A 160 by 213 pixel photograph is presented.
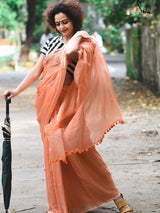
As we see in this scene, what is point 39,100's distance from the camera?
13.8 feet

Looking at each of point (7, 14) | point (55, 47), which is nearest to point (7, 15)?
point (7, 14)

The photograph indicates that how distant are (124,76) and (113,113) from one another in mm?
12643

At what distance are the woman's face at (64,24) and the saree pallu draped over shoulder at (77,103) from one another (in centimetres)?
13

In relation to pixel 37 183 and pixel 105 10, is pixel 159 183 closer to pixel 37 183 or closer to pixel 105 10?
pixel 37 183

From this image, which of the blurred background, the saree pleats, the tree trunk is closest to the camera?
the saree pleats

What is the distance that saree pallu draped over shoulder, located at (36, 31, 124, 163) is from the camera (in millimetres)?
3951

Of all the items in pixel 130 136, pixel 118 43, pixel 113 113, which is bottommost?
pixel 118 43

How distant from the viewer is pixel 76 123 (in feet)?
13.0

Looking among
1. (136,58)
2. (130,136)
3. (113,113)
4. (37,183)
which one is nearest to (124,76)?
(136,58)

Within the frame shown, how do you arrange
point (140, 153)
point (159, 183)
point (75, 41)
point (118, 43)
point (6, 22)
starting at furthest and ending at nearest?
point (118, 43), point (6, 22), point (140, 153), point (159, 183), point (75, 41)

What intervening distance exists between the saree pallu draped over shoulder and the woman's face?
0.41 feet

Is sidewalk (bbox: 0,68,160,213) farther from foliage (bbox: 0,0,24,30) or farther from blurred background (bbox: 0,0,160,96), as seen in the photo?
foliage (bbox: 0,0,24,30)

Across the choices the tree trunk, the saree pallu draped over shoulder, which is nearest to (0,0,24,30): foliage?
the tree trunk

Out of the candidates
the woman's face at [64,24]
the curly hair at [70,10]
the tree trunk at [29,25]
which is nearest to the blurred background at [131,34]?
the tree trunk at [29,25]
